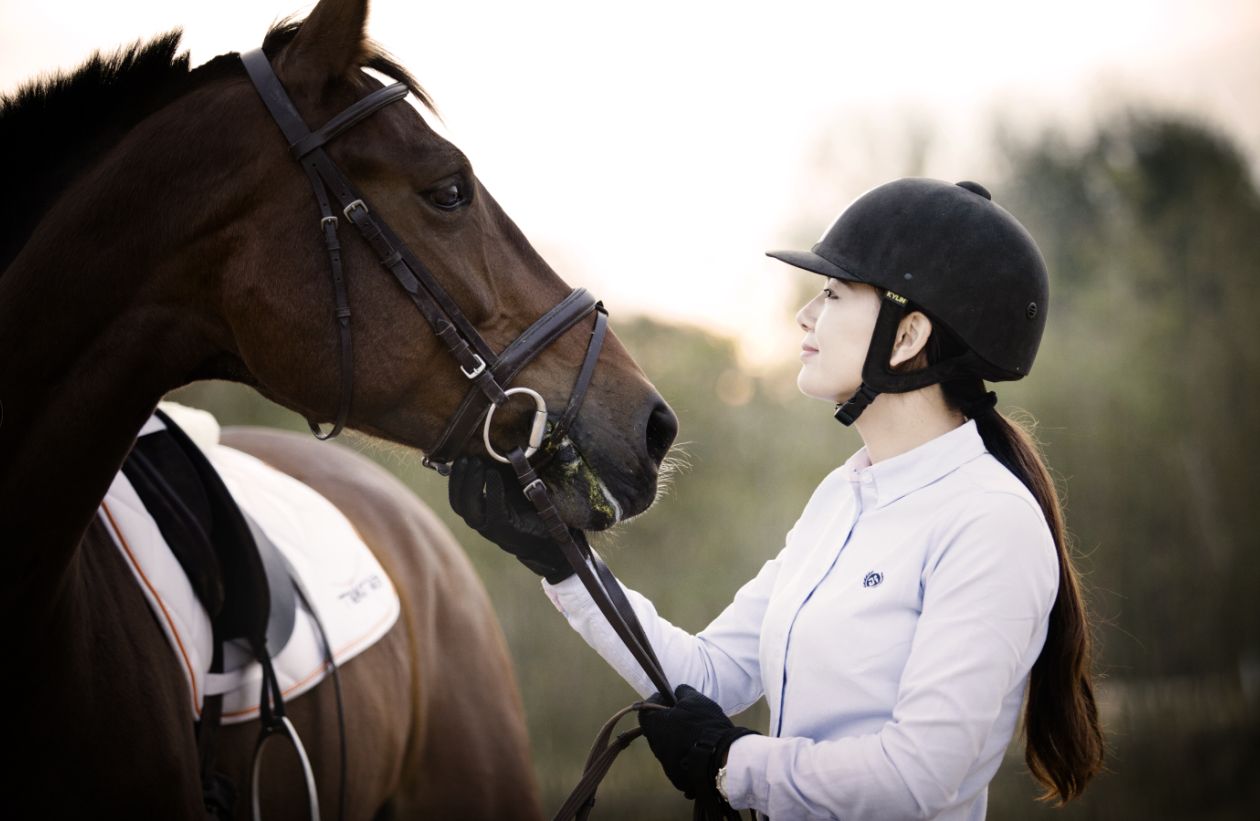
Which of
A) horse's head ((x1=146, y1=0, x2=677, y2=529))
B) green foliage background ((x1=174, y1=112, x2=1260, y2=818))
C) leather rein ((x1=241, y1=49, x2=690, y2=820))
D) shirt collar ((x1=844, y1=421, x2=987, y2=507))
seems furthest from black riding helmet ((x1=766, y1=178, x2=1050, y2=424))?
green foliage background ((x1=174, y1=112, x2=1260, y2=818))

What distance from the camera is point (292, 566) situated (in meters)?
2.86

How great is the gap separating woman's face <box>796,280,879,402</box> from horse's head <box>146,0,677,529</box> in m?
0.30

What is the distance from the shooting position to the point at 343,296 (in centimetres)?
177

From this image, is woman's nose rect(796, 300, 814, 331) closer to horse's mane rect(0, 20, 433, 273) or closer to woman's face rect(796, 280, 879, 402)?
woman's face rect(796, 280, 879, 402)

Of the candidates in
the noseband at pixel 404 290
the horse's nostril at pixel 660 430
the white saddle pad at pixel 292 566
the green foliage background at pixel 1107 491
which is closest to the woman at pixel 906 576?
the noseband at pixel 404 290

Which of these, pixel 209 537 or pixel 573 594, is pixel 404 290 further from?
pixel 209 537

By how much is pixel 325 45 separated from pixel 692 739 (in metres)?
1.44

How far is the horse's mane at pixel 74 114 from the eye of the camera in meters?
1.77

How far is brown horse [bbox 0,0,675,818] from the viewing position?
5.47ft

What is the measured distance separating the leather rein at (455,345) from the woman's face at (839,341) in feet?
1.41

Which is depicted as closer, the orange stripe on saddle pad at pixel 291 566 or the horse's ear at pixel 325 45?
the horse's ear at pixel 325 45

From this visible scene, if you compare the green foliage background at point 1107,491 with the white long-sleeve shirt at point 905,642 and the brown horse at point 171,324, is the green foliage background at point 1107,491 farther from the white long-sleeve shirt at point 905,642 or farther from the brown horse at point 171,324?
the white long-sleeve shirt at point 905,642

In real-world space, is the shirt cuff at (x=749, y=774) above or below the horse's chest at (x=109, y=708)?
below

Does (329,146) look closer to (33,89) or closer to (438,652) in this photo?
(33,89)
